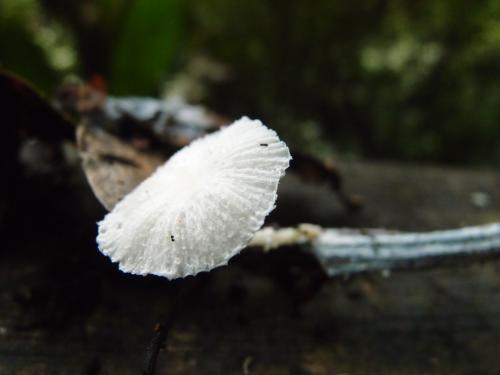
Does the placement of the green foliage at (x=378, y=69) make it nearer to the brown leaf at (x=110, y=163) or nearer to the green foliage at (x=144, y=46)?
the green foliage at (x=144, y=46)

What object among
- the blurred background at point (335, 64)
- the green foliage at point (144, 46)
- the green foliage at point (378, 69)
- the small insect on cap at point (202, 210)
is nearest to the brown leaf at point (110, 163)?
the small insect on cap at point (202, 210)

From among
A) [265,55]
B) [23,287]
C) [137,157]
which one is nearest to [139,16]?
[265,55]

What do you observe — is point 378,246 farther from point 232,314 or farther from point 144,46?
point 144,46

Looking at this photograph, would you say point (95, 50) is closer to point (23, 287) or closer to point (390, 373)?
point (23, 287)

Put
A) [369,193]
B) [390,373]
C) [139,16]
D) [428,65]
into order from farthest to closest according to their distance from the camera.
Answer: [428,65]
[139,16]
[369,193]
[390,373]

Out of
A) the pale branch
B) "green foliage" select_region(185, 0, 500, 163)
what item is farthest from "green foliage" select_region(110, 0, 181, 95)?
the pale branch
